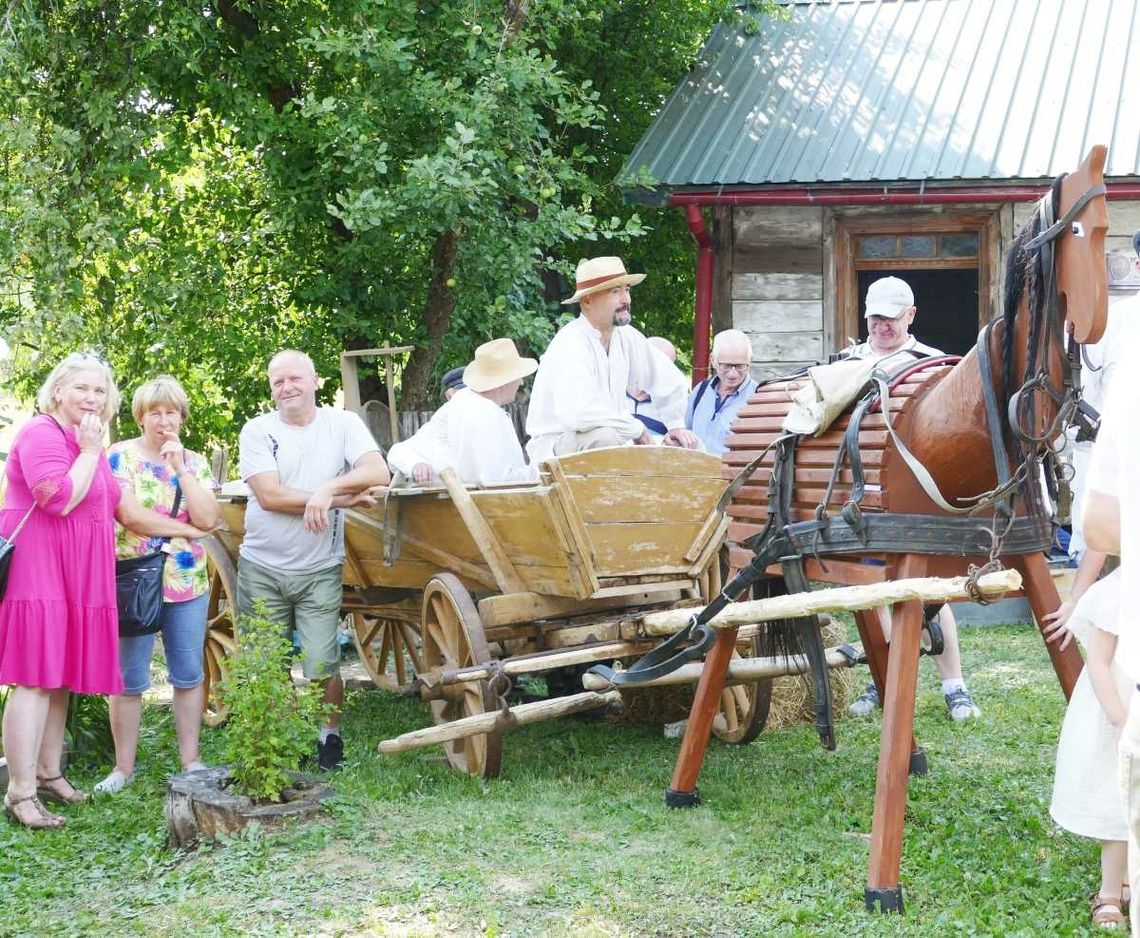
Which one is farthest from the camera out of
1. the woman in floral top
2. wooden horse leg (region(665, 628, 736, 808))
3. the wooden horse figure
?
the woman in floral top

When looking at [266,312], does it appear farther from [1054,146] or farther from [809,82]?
[1054,146]

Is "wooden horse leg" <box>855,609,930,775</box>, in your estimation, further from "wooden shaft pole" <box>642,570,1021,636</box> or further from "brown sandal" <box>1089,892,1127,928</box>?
"brown sandal" <box>1089,892,1127,928</box>

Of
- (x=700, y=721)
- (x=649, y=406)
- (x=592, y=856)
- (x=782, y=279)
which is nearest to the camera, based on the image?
(x=592, y=856)

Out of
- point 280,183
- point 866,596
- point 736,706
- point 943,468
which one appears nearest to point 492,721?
point 736,706

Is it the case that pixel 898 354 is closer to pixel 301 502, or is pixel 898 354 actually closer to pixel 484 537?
pixel 484 537

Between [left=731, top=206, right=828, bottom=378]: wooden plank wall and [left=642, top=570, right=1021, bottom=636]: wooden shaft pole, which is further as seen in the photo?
[left=731, top=206, right=828, bottom=378]: wooden plank wall

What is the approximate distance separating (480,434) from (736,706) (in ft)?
5.73

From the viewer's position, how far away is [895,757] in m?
3.89

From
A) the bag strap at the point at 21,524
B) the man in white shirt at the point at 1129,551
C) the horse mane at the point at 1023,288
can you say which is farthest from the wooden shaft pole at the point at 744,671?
the man in white shirt at the point at 1129,551

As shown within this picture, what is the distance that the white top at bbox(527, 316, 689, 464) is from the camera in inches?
232

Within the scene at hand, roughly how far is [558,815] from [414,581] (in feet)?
5.81

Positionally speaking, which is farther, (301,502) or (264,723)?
(301,502)

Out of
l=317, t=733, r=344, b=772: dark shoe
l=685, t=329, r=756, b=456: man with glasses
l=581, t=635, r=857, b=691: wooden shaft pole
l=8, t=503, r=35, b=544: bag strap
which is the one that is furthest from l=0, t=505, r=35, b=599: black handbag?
l=685, t=329, r=756, b=456: man with glasses

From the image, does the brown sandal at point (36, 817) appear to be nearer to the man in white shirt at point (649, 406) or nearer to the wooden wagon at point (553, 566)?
the wooden wagon at point (553, 566)
